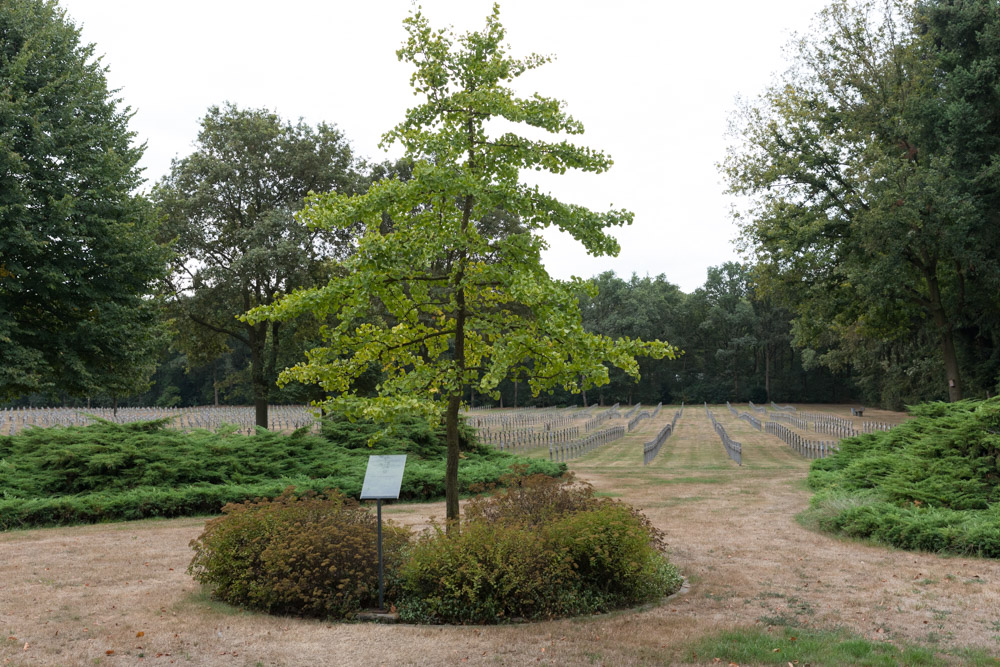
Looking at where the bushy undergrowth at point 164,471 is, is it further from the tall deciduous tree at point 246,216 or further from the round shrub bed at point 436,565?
the tall deciduous tree at point 246,216

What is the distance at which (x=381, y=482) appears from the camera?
7.65 m

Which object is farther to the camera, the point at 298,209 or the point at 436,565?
the point at 298,209

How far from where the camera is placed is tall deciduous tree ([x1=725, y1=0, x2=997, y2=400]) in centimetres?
3022

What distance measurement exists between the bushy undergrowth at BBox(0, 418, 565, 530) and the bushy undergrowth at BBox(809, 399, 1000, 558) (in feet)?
22.4

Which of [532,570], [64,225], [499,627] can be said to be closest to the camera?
[499,627]

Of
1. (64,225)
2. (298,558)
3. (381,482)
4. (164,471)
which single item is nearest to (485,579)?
(381,482)

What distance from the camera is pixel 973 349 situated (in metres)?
40.3

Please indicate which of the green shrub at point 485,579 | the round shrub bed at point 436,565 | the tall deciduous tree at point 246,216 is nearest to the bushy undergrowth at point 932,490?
the round shrub bed at point 436,565

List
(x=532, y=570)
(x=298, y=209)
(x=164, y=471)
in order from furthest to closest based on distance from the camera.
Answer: (x=298, y=209), (x=164, y=471), (x=532, y=570)

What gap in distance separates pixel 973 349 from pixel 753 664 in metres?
42.5

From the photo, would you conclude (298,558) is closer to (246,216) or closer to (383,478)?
(383,478)

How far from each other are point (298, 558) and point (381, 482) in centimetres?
140

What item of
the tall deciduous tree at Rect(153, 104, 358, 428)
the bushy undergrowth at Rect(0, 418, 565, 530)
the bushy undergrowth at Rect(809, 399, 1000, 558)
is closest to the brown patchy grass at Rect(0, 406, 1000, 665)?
the bushy undergrowth at Rect(809, 399, 1000, 558)

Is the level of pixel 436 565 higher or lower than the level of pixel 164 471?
lower
